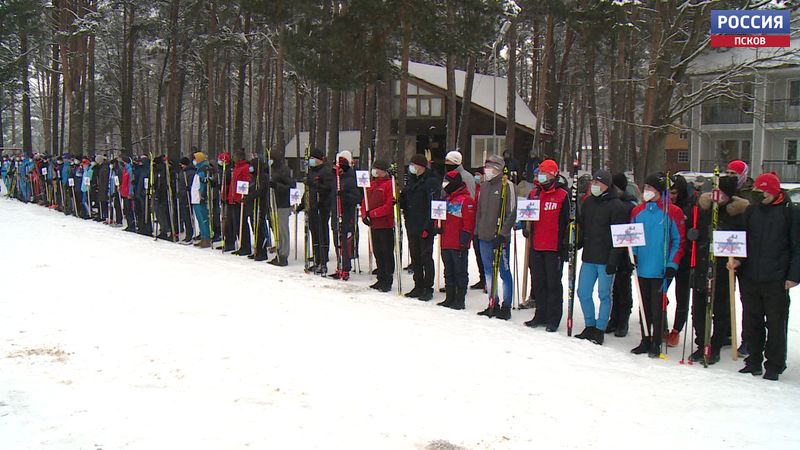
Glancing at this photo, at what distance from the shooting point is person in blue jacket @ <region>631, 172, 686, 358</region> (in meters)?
7.23

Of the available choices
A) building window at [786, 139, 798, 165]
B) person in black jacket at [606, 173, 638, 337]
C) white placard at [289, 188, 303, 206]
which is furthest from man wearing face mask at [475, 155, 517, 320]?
building window at [786, 139, 798, 165]

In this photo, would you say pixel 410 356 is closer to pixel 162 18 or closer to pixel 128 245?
pixel 128 245

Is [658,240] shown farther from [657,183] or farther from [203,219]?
[203,219]

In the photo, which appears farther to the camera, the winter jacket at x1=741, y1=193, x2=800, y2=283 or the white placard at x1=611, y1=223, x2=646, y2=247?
the white placard at x1=611, y1=223, x2=646, y2=247

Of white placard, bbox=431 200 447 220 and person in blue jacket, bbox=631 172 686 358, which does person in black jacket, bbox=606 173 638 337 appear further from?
white placard, bbox=431 200 447 220

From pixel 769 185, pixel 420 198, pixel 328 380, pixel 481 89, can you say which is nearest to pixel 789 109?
pixel 481 89

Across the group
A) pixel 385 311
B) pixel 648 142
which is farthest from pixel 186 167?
pixel 648 142

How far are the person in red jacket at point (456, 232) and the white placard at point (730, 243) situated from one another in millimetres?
3243

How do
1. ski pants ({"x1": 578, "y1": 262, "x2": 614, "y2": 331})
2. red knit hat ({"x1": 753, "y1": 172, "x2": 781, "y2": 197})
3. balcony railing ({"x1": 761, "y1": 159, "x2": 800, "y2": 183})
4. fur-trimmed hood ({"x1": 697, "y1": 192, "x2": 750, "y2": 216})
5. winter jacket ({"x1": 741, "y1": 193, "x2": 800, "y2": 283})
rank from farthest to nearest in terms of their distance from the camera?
1. balcony railing ({"x1": 761, "y1": 159, "x2": 800, "y2": 183})
2. ski pants ({"x1": 578, "y1": 262, "x2": 614, "y2": 331})
3. fur-trimmed hood ({"x1": 697, "y1": 192, "x2": 750, "y2": 216})
4. red knit hat ({"x1": 753, "y1": 172, "x2": 781, "y2": 197})
5. winter jacket ({"x1": 741, "y1": 193, "x2": 800, "y2": 283})

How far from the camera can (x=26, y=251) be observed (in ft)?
39.6

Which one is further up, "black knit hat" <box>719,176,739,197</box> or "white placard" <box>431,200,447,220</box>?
"black knit hat" <box>719,176,739,197</box>

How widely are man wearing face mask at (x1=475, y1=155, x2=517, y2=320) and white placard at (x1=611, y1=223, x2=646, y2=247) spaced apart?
63.5 inches

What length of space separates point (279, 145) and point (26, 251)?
596 inches

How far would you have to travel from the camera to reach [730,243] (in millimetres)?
6754
